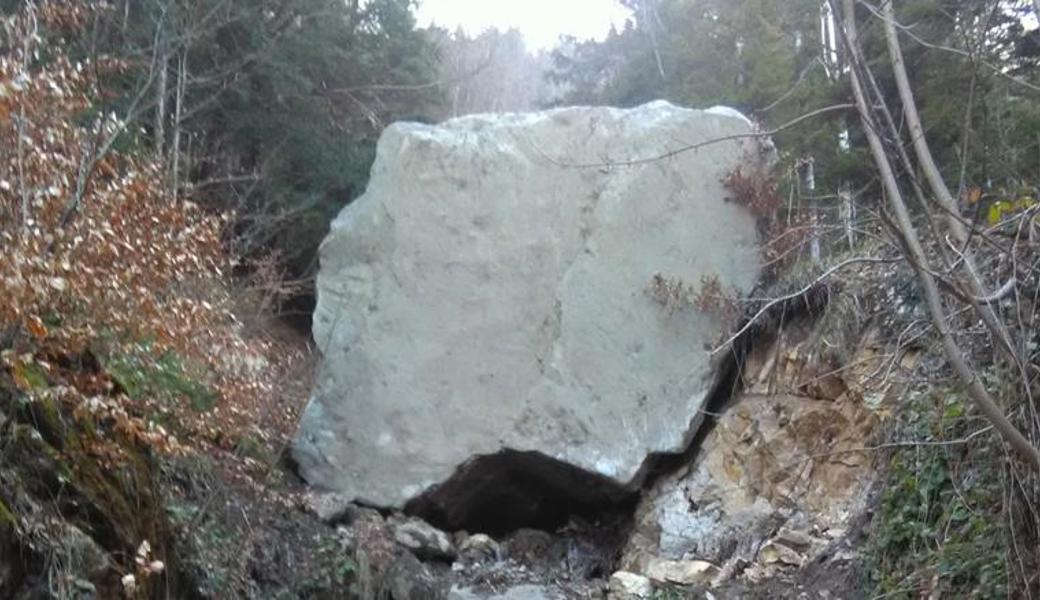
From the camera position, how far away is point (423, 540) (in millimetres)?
6938

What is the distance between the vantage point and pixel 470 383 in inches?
310

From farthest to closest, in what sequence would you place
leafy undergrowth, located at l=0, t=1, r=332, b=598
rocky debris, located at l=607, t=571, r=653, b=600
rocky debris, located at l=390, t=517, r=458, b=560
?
1. rocky debris, located at l=390, t=517, r=458, b=560
2. rocky debris, located at l=607, t=571, r=653, b=600
3. leafy undergrowth, located at l=0, t=1, r=332, b=598

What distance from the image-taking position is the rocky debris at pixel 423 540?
6.86 metres

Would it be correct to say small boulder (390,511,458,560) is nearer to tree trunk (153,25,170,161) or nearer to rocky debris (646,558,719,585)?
rocky debris (646,558,719,585)

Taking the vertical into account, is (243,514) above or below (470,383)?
below

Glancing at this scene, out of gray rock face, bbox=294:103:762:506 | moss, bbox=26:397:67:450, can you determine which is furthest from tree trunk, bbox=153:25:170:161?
moss, bbox=26:397:67:450

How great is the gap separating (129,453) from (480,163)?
16.2ft

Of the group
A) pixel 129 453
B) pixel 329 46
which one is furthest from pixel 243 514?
pixel 329 46

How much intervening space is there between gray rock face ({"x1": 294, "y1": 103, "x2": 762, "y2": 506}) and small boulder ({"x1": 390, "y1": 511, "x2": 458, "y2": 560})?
362 mm

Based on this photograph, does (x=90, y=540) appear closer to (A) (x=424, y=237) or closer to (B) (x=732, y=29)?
(A) (x=424, y=237)

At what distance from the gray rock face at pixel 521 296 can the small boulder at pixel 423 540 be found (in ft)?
1.19

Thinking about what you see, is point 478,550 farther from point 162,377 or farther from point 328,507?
point 162,377

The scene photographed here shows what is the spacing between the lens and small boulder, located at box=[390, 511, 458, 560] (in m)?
6.86

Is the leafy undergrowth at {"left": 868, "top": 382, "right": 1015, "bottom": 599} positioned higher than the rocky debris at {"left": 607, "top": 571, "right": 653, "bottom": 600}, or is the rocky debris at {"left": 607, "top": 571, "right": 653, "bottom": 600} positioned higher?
the leafy undergrowth at {"left": 868, "top": 382, "right": 1015, "bottom": 599}
